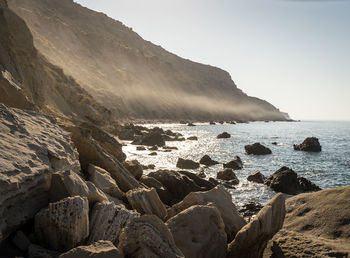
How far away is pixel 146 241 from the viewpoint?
4.27 metres

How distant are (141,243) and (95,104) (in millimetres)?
38591

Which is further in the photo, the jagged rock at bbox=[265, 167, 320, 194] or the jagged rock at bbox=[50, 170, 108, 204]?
the jagged rock at bbox=[265, 167, 320, 194]

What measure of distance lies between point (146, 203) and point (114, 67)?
122 meters

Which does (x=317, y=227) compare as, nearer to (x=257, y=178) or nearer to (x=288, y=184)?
(x=288, y=184)

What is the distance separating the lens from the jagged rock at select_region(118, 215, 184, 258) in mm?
4223

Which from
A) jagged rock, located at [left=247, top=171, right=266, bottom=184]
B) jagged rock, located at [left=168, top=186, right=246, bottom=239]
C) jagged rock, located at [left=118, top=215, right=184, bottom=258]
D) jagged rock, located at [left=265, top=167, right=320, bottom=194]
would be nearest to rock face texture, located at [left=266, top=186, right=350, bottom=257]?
jagged rock, located at [left=168, top=186, right=246, bottom=239]

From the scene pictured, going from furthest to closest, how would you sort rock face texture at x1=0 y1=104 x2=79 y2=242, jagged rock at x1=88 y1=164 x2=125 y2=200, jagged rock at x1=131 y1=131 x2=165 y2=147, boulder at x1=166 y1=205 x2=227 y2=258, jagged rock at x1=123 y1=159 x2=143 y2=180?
1. jagged rock at x1=131 y1=131 x2=165 y2=147
2. jagged rock at x1=123 y1=159 x2=143 y2=180
3. jagged rock at x1=88 y1=164 x2=125 y2=200
4. boulder at x1=166 y1=205 x2=227 y2=258
5. rock face texture at x1=0 y1=104 x2=79 y2=242

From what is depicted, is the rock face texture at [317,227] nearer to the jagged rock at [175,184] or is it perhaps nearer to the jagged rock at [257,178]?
the jagged rock at [175,184]

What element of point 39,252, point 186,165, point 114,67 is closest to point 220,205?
point 39,252

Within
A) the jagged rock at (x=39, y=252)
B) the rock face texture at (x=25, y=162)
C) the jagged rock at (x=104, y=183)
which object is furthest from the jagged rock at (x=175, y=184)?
the jagged rock at (x=39, y=252)

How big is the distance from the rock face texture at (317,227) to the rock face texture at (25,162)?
15.7 ft

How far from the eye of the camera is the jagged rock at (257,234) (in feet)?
19.0

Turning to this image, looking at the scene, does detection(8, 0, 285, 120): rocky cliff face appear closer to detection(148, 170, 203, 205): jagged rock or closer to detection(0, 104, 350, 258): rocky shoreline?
detection(148, 170, 203, 205): jagged rock

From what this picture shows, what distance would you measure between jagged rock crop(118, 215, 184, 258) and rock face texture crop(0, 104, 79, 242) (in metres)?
1.56
